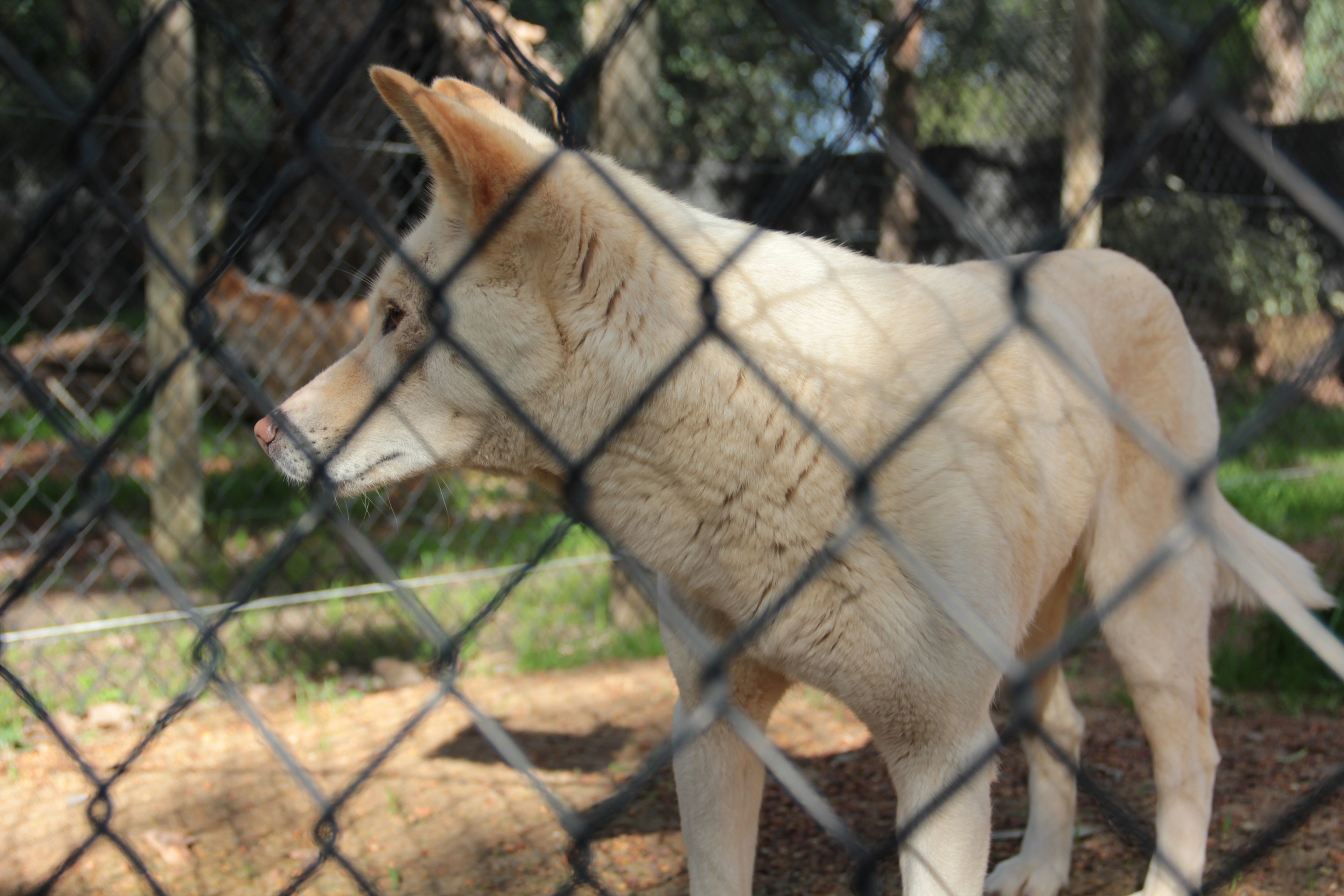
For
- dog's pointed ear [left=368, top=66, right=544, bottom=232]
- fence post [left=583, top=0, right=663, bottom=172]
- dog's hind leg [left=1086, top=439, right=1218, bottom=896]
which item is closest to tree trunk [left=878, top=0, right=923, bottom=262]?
fence post [left=583, top=0, right=663, bottom=172]

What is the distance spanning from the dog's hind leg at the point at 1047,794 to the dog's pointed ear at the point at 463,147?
1745mm

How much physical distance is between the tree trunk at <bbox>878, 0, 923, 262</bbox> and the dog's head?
4664 mm

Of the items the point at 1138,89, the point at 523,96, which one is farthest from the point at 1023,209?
the point at 523,96

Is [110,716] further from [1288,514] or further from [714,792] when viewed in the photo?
[1288,514]

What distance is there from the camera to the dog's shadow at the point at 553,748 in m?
3.36

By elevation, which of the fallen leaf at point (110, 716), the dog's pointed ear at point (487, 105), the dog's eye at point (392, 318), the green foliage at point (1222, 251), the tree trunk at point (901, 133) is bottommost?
the fallen leaf at point (110, 716)

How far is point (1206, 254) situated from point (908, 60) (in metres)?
2.43

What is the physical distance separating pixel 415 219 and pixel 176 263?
1.83 meters

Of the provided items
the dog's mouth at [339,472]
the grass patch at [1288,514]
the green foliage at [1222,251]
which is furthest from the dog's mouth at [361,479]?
the green foliage at [1222,251]

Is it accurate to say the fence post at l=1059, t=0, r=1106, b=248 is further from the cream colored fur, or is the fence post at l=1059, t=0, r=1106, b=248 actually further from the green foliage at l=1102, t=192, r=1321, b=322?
the cream colored fur

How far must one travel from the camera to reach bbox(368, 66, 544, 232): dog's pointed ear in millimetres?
1171

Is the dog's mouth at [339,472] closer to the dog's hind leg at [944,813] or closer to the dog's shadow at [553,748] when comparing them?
the dog's hind leg at [944,813]

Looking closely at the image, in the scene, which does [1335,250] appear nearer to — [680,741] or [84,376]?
[680,741]

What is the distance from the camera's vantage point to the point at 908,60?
631cm
